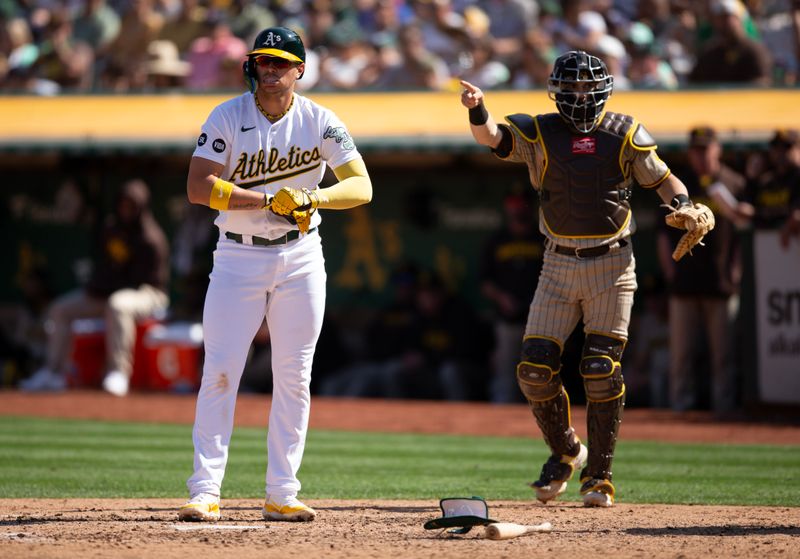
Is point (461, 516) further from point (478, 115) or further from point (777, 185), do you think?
point (777, 185)

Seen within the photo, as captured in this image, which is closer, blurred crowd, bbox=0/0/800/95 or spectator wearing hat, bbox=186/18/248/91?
blurred crowd, bbox=0/0/800/95

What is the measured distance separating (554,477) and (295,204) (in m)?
1.98

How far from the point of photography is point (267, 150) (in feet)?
18.6

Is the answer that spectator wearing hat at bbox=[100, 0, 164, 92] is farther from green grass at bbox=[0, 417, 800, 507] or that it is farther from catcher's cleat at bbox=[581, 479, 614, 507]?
catcher's cleat at bbox=[581, 479, 614, 507]

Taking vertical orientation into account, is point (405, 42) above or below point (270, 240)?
above

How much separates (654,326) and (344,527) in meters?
7.36

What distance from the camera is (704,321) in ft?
38.1

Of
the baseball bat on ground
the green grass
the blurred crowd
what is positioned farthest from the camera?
the blurred crowd

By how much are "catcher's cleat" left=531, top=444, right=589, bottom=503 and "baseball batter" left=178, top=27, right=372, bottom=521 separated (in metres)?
1.23

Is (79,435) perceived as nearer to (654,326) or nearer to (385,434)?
(385,434)

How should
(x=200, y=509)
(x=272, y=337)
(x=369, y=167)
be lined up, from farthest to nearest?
1. (x=369, y=167)
2. (x=272, y=337)
3. (x=200, y=509)

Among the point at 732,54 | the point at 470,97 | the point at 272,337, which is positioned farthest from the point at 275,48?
the point at 732,54

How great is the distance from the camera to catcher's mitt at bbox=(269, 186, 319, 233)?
538cm

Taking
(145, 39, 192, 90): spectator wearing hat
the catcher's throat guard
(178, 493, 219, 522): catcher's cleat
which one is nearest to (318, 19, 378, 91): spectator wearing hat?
(145, 39, 192, 90): spectator wearing hat
